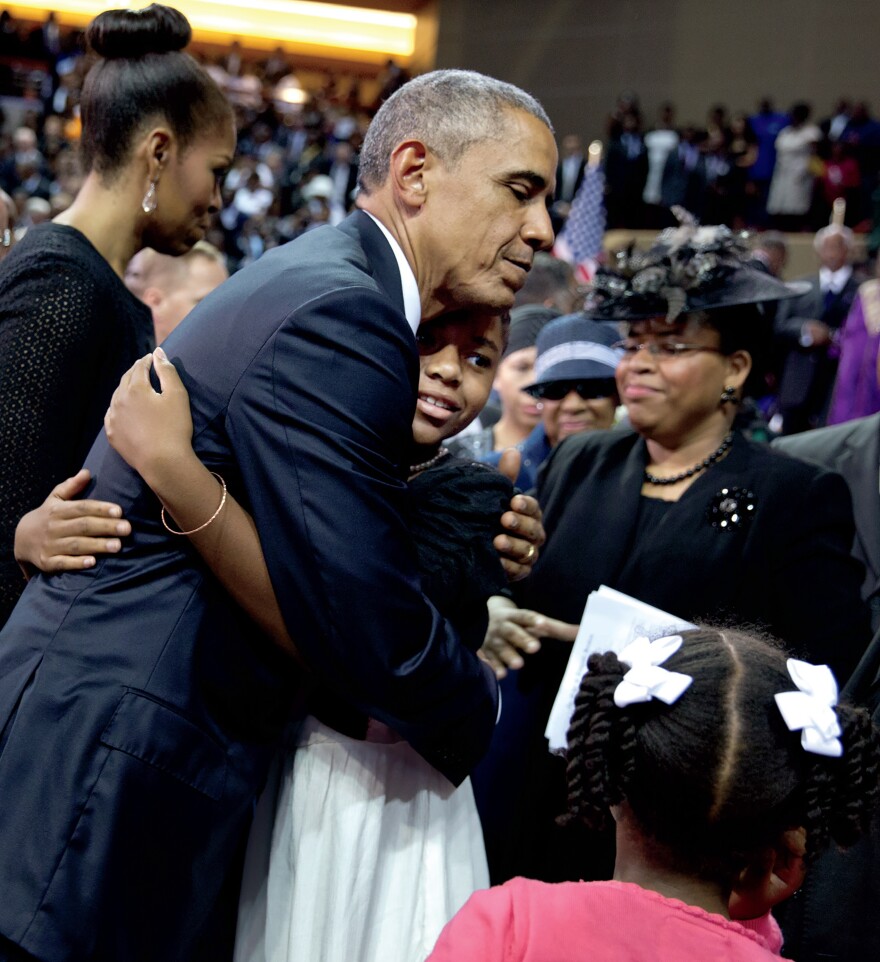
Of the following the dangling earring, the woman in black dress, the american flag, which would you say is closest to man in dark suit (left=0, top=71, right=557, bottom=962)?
the woman in black dress

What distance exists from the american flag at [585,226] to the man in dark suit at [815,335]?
403 cm

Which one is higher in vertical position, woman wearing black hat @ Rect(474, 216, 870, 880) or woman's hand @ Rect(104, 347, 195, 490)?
woman's hand @ Rect(104, 347, 195, 490)

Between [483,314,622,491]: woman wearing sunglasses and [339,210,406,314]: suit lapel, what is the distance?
1657 millimetres

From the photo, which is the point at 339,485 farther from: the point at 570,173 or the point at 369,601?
the point at 570,173

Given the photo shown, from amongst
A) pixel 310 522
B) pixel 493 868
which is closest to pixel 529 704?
pixel 493 868

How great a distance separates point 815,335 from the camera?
9.20 meters

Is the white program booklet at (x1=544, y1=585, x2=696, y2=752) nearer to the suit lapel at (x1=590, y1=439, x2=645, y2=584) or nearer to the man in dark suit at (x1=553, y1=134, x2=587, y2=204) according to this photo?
the suit lapel at (x1=590, y1=439, x2=645, y2=584)

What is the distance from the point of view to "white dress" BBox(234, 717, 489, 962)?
5.66 feet

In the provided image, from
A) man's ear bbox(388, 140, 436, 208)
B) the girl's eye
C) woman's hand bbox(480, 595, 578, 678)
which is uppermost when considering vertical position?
man's ear bbox(388, 140, 436, 208)

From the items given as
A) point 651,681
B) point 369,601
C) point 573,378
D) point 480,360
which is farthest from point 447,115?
point 573,378

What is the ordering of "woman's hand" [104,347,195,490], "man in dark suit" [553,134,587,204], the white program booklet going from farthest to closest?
"man in dark suit" [553,134,587,204]
the white program booklet
"woman's hand" [104,347,195,490]

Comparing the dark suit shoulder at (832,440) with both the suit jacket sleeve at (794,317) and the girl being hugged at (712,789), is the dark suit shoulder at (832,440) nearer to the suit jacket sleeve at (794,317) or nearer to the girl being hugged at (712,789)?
the girl being hugged at (712,789)

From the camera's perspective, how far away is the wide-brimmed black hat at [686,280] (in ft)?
8.80

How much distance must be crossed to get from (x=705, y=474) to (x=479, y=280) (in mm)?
1003
